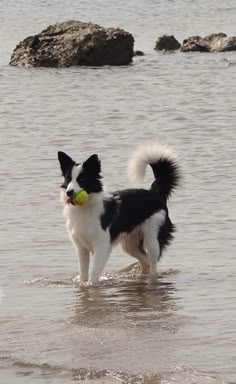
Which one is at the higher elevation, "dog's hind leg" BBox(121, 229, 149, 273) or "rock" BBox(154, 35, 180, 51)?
"dog's hind leg" BBox(121, 229, 149, 273)

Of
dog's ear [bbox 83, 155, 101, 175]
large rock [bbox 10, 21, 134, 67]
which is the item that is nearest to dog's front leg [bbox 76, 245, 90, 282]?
dog's ear [bbox 83, 155, 101, 175]

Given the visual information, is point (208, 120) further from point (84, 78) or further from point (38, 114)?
point (84, 78)

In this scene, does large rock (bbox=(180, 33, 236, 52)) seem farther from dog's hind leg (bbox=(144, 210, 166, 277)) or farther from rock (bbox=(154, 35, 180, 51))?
dog's hind leg (bbox=(144, 210, 166, 277))

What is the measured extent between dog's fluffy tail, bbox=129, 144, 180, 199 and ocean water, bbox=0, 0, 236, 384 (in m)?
0.66

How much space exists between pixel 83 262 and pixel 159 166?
1114 mm

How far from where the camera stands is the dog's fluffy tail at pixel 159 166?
946 cm

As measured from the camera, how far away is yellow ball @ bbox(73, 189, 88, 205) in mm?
8680

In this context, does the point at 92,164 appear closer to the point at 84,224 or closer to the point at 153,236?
the point at 84,224

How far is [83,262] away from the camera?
905cm

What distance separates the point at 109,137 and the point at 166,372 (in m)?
9.57

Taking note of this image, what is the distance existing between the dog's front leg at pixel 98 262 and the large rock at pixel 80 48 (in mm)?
16296

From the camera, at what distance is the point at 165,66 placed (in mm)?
24781

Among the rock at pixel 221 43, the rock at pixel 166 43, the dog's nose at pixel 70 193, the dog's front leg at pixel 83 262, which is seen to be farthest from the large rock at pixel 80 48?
the dog's nose at pixel 70 193

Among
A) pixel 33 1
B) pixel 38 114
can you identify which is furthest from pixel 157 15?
pixel 38 114
